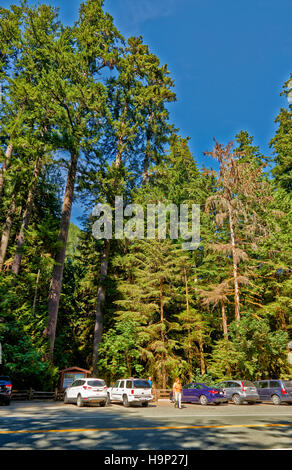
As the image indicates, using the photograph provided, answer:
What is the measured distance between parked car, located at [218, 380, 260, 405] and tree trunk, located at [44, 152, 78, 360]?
41.0ft

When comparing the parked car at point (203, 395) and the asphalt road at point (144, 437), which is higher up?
the asphalt road at point (144, 437)

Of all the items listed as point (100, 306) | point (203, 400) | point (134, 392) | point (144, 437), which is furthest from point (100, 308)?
point (144, 437)

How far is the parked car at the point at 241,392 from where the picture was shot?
19078mm

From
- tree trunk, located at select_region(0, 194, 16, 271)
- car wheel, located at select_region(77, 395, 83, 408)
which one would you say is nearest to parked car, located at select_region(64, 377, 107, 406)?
car wheel, located at select_region(77, 395, 83, 408)

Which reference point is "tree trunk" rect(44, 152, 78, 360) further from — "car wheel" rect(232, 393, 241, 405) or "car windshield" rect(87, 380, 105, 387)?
"car wheel" rect(232, 393, 241, 405)

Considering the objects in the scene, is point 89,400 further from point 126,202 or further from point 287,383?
point 126,202

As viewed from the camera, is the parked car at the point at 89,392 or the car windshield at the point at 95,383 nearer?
the parked car at the point at 89,392

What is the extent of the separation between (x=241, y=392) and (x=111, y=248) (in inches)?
628

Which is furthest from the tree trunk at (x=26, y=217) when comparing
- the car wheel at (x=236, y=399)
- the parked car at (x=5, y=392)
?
the car wheel at (x=236, y=399)

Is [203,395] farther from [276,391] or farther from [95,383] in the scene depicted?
[95,383]

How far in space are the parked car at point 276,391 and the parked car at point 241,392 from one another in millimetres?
844

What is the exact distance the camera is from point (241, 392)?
62.9 feet

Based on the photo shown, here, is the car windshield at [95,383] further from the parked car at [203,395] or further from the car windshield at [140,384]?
the parked car at [203,395]
